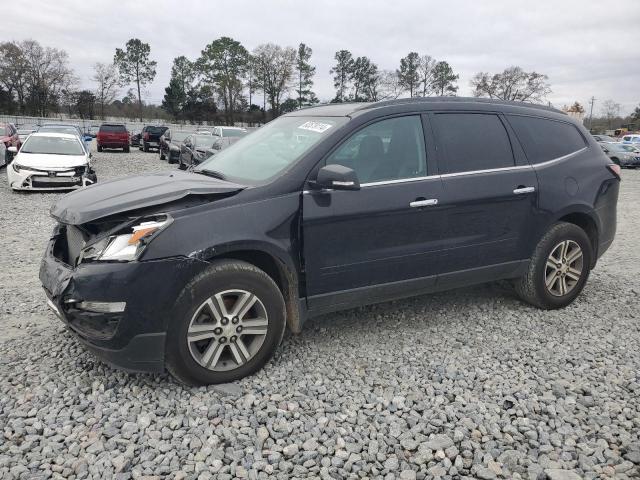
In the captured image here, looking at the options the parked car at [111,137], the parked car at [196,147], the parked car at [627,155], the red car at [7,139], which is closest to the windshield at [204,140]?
the parked car at [196,147]

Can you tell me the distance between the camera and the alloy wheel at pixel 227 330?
9.93 feet

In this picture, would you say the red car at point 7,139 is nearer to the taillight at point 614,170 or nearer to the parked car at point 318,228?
the parked car at point 318,228

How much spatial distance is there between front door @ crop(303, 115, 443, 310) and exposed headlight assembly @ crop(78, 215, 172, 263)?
0.95m

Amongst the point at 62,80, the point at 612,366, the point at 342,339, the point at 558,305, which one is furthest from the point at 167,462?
the point at 62,80

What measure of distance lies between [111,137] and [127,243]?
2687cm

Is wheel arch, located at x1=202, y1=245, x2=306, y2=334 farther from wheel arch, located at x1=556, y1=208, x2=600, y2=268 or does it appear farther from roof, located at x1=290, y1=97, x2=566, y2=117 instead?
wheel arch, located at x1=556, y1=208, x2=600, y2=268

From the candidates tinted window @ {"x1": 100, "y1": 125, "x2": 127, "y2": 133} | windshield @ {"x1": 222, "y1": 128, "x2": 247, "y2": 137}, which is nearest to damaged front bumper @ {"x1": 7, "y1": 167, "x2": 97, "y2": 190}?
windshield @ {"x1": 222, "y1": 128, "x2": 247, "y2": 137}

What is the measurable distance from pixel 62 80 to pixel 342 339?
70.0m

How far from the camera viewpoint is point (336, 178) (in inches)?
124

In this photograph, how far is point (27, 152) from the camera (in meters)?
12.2

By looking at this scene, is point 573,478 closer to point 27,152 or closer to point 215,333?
point 215,333

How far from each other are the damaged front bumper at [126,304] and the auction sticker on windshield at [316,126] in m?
1.37

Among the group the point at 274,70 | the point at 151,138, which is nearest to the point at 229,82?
the point at 274,70

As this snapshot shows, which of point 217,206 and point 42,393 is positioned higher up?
point 217,206
